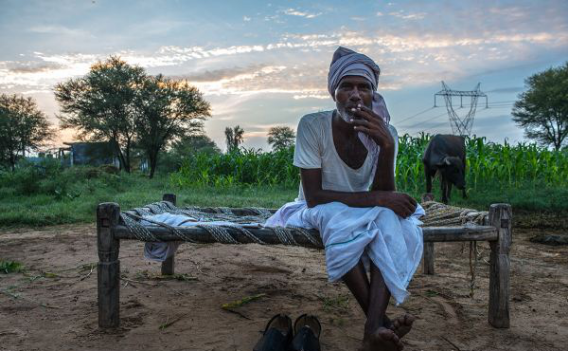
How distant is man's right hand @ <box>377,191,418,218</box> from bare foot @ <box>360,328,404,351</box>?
0.66m

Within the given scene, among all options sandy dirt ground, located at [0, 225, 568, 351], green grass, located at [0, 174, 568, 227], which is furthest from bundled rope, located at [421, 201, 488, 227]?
green grass, located at [0, 174, 568, 227]

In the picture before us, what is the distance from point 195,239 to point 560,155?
37.8 feet

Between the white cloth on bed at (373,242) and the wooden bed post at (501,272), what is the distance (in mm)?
639

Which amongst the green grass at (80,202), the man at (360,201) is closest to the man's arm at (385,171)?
the man at (360,201)

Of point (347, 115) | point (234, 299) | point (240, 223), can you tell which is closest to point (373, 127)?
point (347, 115)

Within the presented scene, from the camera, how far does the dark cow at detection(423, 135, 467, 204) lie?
8227 millimetres

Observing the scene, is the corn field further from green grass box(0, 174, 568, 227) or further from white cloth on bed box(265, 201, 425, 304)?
white cloth on bed box(265, 201, 425, 304)

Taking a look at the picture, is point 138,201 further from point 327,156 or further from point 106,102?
point 106,102

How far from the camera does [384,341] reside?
1.92m

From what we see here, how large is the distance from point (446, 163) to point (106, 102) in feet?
71.9

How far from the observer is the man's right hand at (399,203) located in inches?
91.4

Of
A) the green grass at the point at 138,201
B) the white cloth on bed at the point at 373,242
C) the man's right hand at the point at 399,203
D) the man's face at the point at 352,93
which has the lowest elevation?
the green grass at the point at 138,201

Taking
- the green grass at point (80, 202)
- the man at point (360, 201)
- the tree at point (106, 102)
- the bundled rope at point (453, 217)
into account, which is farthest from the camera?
the tree at point (106, 102)

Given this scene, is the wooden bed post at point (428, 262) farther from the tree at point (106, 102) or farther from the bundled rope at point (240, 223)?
the tree at point (106, 102)
